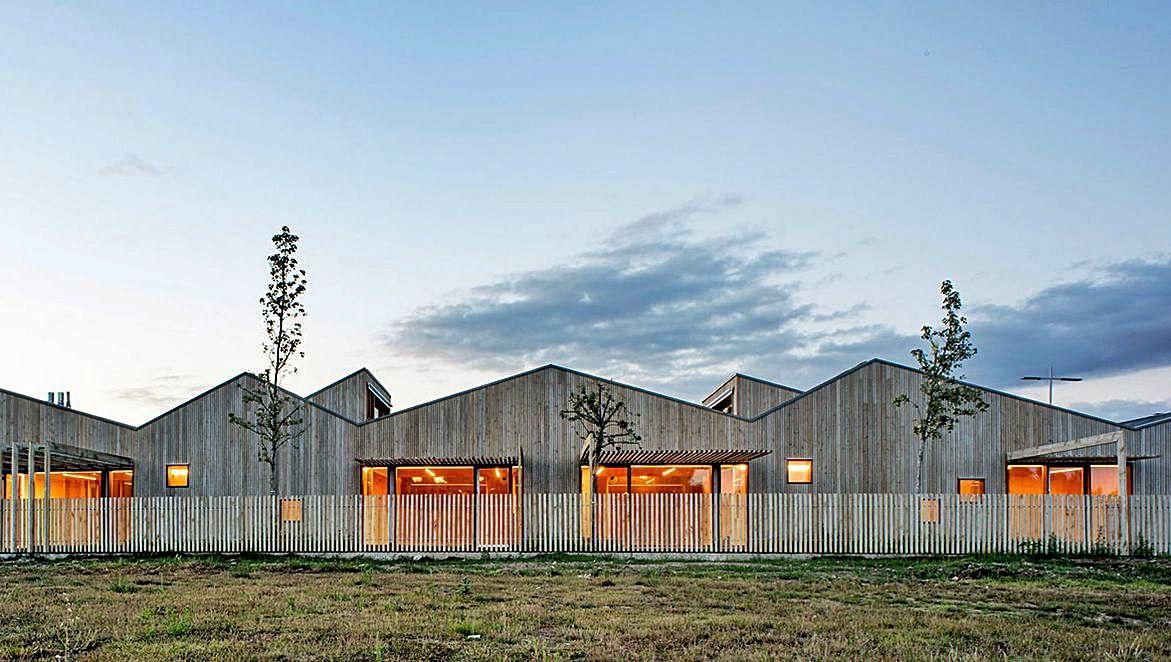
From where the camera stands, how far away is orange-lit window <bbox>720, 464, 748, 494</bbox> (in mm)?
31969

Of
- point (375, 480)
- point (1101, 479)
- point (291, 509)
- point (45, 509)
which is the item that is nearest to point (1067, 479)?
point (1101, 479)

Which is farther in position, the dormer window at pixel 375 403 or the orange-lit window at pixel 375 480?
the dormer window at pixel 375 403

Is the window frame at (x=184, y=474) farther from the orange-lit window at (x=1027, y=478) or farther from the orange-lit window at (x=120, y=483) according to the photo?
the orange-lit window at (x=1027, y=478)

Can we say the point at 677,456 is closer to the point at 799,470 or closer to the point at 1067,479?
the point at 799,470

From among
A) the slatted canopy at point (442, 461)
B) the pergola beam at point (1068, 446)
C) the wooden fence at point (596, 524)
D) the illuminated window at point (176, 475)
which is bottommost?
the wooden fence at point (596, 524)

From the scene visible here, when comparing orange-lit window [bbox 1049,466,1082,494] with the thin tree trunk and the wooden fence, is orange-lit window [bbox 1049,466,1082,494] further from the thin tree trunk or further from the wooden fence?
the wooden fence

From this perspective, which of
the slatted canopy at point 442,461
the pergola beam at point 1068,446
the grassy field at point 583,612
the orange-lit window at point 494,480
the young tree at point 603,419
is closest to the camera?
the grassy field at point 583,612

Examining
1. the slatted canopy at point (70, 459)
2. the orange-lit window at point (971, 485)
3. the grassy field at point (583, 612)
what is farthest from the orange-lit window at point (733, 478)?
the slatted canopy at point (70, 459)

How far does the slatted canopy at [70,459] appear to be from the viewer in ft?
93.5

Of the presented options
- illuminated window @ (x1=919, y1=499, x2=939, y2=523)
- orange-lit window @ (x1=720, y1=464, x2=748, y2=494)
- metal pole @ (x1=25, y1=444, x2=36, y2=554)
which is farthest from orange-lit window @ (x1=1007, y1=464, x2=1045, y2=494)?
metal pole @ (x1=25, y1=444, x2=36, y2=554)

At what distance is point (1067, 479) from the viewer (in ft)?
108

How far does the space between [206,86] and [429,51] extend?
14.7 feet

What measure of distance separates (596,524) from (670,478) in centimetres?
641

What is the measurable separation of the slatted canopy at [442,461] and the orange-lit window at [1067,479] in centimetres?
1506
